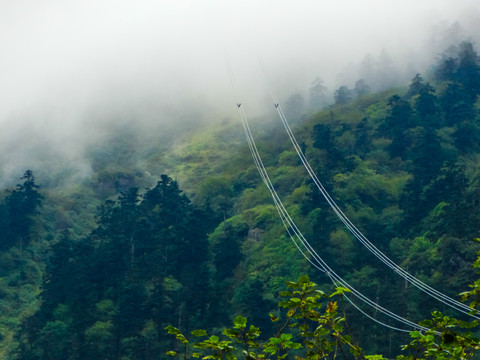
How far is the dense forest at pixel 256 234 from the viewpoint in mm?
42750

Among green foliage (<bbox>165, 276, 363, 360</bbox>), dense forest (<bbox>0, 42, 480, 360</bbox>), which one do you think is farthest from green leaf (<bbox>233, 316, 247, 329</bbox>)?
dense forest (<bbox>0, 42, 480, 360</bbox>)

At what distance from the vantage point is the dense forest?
140 feet

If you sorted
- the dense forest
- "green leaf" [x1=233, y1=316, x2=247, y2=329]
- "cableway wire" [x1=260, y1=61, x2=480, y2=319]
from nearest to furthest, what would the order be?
"green leaf" [x1=233, y1=316, x2=247, y2=329], "cableway wire" [x1=260, y1=61, x2=480, y2=319], the dense forest

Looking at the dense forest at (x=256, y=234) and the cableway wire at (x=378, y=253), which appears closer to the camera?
the cableway wire at (x=378, y=253)

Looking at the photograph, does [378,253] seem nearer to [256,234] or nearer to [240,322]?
[256,234]

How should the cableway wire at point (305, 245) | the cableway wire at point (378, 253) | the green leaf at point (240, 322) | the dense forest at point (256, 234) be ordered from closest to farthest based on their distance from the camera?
1. the green leaf at point (240, 322)
2. the cableway wire at point (378, 253)
3. the cableway wire at point (305, 245)
4. the dense forest at point (256, 234)

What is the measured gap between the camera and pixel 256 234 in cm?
5522

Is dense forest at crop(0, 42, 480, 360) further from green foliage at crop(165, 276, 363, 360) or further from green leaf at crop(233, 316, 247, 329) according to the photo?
green leaf at crop(233, 316, 247, 329)

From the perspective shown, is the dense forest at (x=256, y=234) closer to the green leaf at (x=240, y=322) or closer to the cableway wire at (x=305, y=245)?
the cableway wire at (x=305, y=245)

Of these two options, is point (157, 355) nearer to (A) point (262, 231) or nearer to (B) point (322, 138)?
(A) point (262, 231)

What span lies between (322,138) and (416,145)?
27.8ft

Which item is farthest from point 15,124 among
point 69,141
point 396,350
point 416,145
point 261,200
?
point 396,350

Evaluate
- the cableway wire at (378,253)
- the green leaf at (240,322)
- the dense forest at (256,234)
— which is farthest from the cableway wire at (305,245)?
the green leaf at (240,322)

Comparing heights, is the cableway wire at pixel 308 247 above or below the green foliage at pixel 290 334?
above
